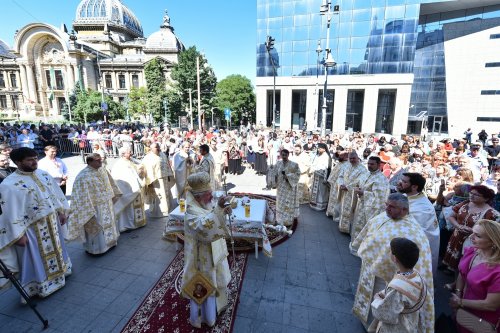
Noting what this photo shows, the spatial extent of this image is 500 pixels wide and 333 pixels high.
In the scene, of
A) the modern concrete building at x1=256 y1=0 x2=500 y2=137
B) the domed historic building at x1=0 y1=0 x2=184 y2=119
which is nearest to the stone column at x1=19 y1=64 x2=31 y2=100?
the domed historic building at x1=0 y1=0 x2=184 y2=119

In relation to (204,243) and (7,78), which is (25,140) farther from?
(7,78)

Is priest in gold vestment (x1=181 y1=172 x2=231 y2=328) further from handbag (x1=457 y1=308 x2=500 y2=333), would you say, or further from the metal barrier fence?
the metal barrier fence

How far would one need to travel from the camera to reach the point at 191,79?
34.7 meters

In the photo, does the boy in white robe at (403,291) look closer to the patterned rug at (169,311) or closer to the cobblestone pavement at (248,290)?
the cobblestone pavement at (248,290)

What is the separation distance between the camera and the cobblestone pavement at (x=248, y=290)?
353cm

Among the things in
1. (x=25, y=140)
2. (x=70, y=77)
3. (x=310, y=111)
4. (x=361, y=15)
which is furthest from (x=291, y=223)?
(x=70, y=77)

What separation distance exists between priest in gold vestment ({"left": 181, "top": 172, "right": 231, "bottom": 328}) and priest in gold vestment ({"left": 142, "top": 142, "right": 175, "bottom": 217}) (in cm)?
406

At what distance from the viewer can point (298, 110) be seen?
137ft

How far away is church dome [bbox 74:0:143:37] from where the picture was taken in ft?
190

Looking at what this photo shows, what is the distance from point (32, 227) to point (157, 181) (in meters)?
3.39

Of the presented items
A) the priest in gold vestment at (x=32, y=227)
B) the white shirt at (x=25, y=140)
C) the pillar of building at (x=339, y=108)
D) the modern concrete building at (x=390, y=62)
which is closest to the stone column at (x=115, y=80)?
the modern concrete building at (x=390, y=62)

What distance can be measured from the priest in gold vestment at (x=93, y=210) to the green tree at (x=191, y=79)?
3079 centimetres

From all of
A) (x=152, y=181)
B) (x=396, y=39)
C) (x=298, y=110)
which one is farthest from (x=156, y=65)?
(x=152, y=181)

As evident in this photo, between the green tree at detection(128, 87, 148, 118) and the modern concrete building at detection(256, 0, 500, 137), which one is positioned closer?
the modern concrete building at detection(256, 0, 500, 137)
